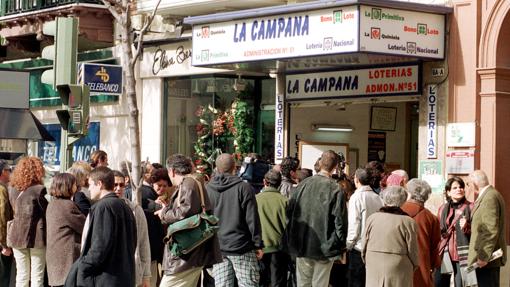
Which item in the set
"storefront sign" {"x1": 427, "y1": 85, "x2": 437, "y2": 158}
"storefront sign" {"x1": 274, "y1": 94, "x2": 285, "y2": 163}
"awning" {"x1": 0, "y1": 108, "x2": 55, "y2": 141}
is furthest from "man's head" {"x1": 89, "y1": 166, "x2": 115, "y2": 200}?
"awning" {"x1": 0, "y1": 108, "x2": 55, "y2": 141}

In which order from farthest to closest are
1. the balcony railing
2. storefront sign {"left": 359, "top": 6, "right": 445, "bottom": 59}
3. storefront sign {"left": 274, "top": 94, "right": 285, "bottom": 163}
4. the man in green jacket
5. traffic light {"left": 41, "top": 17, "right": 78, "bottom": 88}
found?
1. the balcony railing
2. storefront sign {"left": 274, "top": 94, "right": 285, "bottom": 163}
3. storefront sign {"left": 359, "top": 6, "right": 445, "bottom": 59}
4. the man in green jacket
5. traffic light {"left": 41, "top": 17, "right": 78, "bottom": 88}

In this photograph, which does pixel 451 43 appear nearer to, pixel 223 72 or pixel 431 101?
pixel 431 101

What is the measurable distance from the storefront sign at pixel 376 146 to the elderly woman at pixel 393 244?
9516 millimetres

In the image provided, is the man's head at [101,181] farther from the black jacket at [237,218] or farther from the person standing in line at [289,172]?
the person standing in line at [289,172]

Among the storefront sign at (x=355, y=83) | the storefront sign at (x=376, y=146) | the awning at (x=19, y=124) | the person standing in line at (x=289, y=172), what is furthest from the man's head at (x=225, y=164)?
the awning at (x=19, y=124)

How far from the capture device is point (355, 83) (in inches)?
782

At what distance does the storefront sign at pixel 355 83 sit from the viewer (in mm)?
18812

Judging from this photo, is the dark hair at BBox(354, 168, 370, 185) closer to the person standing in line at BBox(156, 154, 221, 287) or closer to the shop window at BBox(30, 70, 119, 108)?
the person standing in line at BBox(156, 154, 221, 287)

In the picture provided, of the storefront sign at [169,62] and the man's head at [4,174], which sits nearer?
the man's head at [4,174]

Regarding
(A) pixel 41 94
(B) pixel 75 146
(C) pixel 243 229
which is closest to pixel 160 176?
(C) pixel 243 229

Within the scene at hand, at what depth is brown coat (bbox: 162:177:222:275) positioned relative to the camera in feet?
38.8

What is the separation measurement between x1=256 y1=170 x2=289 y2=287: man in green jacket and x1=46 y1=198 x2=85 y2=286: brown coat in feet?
10.4

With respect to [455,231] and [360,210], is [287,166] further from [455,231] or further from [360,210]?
[455,231]

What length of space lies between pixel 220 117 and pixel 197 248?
11.6 metres
